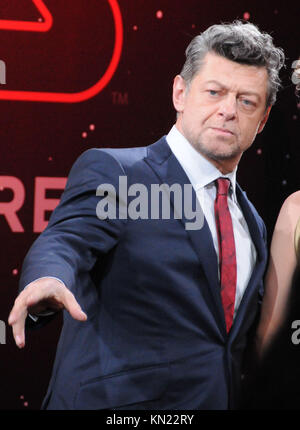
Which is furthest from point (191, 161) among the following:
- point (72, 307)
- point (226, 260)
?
point (72, 307)

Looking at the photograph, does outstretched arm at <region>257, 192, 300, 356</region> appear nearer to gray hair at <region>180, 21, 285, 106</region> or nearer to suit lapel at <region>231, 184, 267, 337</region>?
suit lapel at <region>231, 184, 267, 337</region>

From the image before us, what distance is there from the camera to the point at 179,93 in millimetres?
1801

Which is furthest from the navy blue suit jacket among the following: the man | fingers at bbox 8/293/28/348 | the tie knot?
fingers at bbox 8/293/28/348

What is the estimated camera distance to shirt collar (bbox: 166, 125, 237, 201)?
5.49 feet

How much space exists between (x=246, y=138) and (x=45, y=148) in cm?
64

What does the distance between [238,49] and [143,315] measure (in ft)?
2.58

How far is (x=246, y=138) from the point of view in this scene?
1764mm

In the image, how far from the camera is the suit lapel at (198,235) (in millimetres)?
1554

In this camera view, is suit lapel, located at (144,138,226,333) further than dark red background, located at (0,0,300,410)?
No

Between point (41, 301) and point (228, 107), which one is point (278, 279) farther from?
point (41, 301)

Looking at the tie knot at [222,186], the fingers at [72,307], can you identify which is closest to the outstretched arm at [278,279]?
the tie knot at [222,186]

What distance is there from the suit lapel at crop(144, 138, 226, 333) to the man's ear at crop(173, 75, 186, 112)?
222 millimetres
